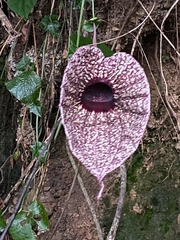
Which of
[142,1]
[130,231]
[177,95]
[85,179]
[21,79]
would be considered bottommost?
[130,231]

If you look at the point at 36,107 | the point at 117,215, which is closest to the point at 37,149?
the point at 36,107

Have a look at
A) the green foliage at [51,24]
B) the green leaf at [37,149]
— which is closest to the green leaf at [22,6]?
the green foliage at [51,24]

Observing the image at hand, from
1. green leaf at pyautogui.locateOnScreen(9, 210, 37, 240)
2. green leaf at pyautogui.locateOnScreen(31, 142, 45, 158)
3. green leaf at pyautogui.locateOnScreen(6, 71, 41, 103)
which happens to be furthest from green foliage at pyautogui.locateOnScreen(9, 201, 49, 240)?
green leaf at pyautogui.locateOnScreen(6, 71, 41, 103)

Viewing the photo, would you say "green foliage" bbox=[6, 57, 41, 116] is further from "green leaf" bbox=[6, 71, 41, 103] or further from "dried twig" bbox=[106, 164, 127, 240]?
"dried twig" bbox=[106, 164, 127, 240]

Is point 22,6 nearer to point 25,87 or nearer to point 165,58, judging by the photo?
point 25,87

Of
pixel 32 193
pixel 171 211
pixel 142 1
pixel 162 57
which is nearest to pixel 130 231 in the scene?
pixel 171 211

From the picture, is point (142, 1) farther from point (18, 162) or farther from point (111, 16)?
point (18, 162)
